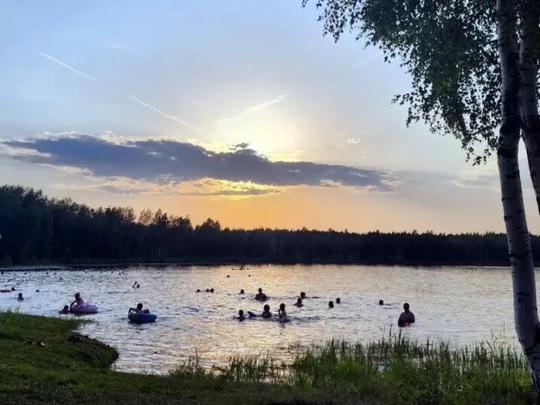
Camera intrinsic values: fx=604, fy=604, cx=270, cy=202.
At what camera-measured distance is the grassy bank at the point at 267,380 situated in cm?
1089

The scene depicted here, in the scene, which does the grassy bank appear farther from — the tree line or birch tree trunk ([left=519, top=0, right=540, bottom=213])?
the tree line

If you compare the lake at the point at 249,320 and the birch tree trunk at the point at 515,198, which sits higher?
the birch tree trunk at the point at 515,198

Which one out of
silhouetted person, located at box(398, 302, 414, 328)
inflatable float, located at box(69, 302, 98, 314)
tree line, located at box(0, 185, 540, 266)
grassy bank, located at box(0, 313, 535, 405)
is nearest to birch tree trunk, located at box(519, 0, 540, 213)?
grassy bank, located at box(0, 313, 535, 405)

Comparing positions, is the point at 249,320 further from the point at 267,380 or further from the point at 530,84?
the point at 530,84

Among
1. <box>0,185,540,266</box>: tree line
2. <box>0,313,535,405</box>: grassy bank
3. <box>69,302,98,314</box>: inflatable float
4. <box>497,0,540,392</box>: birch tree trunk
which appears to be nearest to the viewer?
<box>497,0,540,392</box>: birch tree trunk

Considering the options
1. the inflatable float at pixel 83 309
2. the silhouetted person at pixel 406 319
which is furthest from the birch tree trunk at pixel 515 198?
the inflatable float at pixel 83 309

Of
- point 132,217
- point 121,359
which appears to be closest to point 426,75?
point 121,359

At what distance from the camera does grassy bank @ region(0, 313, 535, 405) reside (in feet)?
35.7

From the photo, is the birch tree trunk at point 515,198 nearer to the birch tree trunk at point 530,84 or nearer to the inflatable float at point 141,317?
the birch tree trunk at point 530,84

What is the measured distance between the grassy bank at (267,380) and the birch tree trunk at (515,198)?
2.89 m

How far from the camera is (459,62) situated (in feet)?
29.5

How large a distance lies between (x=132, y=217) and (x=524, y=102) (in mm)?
171402

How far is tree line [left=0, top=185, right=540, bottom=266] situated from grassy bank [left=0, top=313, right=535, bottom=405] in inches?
4061

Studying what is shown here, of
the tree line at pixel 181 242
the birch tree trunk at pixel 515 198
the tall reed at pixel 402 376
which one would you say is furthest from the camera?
the tree line at pixel 181 242
